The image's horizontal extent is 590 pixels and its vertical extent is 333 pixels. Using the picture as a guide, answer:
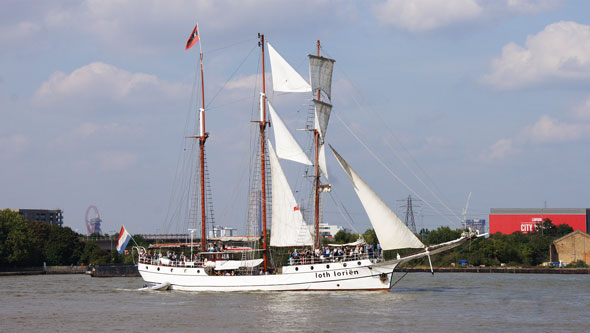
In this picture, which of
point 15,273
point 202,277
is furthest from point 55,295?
point 15,273

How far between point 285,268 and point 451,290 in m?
16.9

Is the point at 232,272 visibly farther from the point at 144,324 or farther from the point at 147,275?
the point at 144,324

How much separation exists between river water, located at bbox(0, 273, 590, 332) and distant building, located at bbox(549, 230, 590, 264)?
234 feet

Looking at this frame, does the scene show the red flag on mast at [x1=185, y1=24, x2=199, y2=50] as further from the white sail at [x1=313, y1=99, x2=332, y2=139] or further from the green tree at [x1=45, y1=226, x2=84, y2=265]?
the green tree at [x1=45, y1=226, x2=84, y2=265]

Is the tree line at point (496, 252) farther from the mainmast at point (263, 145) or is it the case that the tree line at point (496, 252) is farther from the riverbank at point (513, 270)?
the mainmast at point (263, 145)

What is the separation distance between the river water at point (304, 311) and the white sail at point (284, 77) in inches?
706

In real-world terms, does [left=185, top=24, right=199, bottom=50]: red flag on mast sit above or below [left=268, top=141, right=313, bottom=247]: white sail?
above

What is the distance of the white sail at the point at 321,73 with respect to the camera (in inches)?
2795

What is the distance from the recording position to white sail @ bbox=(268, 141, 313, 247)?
68.8 metres

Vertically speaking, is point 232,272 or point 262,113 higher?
point 262,113

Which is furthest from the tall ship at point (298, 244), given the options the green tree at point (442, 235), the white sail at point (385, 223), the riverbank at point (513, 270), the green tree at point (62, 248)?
the green tree at point (442, 235)

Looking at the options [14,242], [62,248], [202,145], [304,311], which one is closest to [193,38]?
[202,145]

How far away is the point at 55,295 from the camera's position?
7344cm

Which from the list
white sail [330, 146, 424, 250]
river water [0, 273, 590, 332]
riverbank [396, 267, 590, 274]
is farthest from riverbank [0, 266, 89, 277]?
white sail [330, 146, 424, 250]
